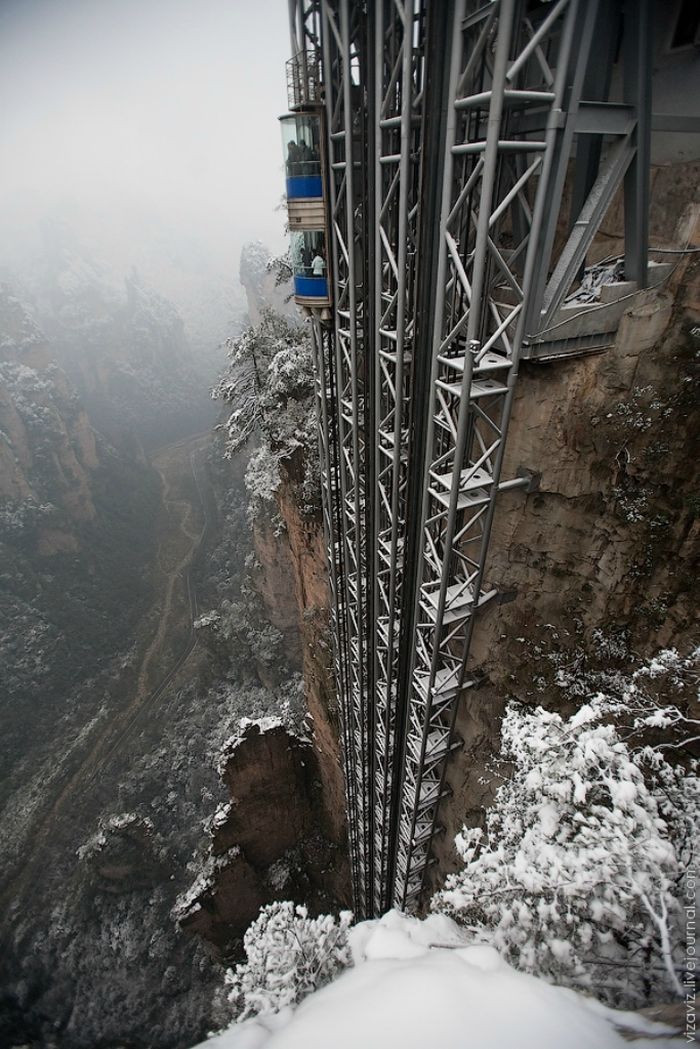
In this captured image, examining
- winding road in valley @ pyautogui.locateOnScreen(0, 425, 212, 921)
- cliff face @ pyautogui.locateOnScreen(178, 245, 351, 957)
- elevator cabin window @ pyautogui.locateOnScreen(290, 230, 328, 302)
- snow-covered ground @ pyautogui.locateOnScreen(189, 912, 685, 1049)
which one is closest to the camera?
snow-covered ground @ pyautogui.locateOnScreen(189, 912, 685, 1049)

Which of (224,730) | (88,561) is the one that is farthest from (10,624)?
(224,730)

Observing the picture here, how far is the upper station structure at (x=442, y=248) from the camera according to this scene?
486 centimetres

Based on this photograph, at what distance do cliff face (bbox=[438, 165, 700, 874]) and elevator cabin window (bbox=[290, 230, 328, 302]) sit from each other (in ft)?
13.2

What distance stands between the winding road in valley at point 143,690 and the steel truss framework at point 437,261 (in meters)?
23.2

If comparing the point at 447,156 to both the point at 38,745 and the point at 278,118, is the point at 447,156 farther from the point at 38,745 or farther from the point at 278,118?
the point at 38,745

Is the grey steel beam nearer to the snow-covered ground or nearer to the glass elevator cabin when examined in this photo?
the glass elevator cabin

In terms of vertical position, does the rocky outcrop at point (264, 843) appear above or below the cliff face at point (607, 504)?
below

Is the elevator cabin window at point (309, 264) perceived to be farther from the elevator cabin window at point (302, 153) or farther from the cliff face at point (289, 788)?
the cliff face at point (289, 788)

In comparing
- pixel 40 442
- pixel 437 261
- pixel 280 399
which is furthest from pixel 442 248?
pixel 40 442

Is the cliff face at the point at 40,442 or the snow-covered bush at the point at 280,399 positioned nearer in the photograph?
the snow-covered bush at the point at 280,399

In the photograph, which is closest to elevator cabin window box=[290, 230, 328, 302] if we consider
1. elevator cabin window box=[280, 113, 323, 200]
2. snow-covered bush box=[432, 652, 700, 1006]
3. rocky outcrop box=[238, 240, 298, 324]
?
elevator cabin window box=[280, 113, 323, 200]

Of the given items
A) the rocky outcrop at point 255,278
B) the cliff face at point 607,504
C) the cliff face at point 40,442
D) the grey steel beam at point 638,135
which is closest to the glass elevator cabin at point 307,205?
the cliff face at point 607,504

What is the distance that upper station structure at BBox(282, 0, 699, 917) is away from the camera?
4859 millimetres

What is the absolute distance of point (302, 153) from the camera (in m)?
7.52
